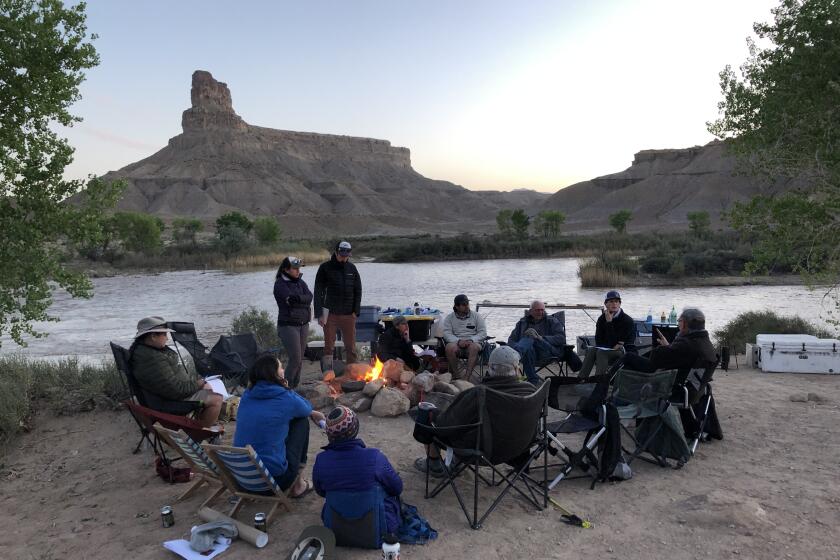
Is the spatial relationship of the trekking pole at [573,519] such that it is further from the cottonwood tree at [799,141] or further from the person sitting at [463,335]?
the cottonwood tree at [799,141]

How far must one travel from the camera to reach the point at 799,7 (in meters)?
9.14

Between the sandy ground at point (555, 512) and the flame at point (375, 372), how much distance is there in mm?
874

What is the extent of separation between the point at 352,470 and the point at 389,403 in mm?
2429

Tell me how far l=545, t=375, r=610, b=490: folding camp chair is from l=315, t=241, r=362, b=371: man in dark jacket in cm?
284

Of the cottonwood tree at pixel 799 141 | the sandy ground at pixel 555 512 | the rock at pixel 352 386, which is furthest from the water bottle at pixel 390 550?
the cottonwood tree at pixel 799 141

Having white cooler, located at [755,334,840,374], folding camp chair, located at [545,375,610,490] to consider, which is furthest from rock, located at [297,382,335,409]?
white cooler, located at [755,334,840,374]

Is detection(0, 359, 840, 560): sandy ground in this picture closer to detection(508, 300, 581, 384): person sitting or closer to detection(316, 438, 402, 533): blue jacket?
detection(316, 438, 402, 533): blue jacket

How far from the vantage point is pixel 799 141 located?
29.2ft

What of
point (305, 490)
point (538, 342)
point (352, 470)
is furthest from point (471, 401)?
point (538, 342)

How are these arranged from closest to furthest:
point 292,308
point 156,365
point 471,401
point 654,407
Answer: point 471,401 → point 654,407 → point 156,365 → point 292,308

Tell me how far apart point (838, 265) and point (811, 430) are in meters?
4.85

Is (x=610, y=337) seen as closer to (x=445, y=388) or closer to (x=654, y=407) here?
(x=445, y=388)

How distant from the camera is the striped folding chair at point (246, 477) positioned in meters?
3.24

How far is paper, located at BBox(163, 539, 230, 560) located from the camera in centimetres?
313
